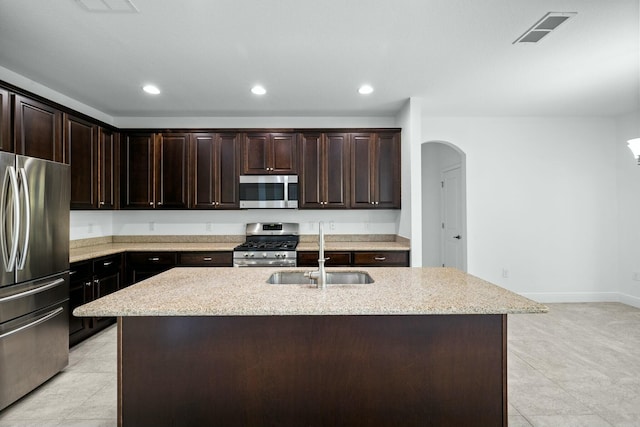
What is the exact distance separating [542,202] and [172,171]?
4.96 metres

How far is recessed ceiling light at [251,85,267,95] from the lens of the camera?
3.72 meters

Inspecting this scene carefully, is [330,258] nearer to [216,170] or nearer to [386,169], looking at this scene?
[386,169]

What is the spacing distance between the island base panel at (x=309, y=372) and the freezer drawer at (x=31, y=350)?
47.8 inches

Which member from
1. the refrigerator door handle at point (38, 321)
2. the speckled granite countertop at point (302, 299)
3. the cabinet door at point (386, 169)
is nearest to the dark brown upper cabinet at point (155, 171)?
the refrigerator door handle at point (38, 321)

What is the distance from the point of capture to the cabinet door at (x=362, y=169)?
4.52 m

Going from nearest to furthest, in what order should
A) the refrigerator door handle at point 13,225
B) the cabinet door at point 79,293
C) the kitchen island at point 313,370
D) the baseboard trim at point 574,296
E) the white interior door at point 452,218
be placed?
the kitchen island at point 313,370 → the refrigerator door handle at point 13,225 → the cabinet door at point 79,293 → the baseboard trim at point 574,296 → the white interior door at point 452,218

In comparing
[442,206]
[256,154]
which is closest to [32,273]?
[256,154]

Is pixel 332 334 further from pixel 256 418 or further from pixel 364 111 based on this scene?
pixel 364 111

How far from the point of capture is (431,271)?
8.45ft

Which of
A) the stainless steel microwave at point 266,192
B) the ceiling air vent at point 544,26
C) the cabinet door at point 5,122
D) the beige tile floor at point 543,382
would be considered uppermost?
the ceiling air vent at point 544,26

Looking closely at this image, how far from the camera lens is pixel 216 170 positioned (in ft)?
14.9

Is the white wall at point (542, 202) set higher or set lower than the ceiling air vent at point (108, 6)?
lower

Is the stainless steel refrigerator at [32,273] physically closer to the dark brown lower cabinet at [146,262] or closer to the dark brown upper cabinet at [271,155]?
the dark brown lower cabinet at [146,262]

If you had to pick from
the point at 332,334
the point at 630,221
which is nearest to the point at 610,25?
the point at 332,334
